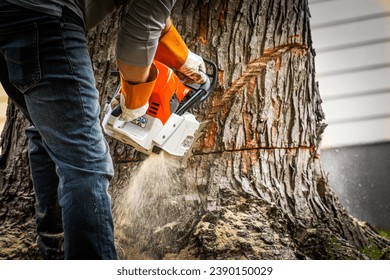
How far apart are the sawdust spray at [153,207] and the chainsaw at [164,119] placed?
85 millimetres

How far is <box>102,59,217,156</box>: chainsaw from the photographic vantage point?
1638mm

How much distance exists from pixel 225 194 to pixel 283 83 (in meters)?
0.42

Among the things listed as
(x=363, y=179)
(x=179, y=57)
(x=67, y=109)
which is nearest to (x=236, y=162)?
(x=179, y=57)

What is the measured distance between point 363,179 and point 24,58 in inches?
52.1

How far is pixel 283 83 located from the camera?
1815mm

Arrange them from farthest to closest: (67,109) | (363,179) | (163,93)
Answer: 1. (363,179)
2. (163,93)
3. (67,109)

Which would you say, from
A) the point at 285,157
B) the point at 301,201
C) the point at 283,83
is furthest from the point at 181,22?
the point at 301,201

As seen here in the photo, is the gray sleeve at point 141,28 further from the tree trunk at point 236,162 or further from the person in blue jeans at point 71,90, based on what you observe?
the tree trunk at point 236,162

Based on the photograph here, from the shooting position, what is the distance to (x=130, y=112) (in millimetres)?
1576

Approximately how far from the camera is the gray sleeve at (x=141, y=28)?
4.14ft

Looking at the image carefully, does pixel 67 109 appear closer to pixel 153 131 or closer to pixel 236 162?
pixel 153 131

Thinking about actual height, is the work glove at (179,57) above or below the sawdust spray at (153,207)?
above

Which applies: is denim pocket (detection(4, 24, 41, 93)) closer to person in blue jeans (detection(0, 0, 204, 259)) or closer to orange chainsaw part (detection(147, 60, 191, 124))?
person in blue jeans (detection(0, 0, 204, 259))

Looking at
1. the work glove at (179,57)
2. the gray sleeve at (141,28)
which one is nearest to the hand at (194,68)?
the work glove at (179,57)
